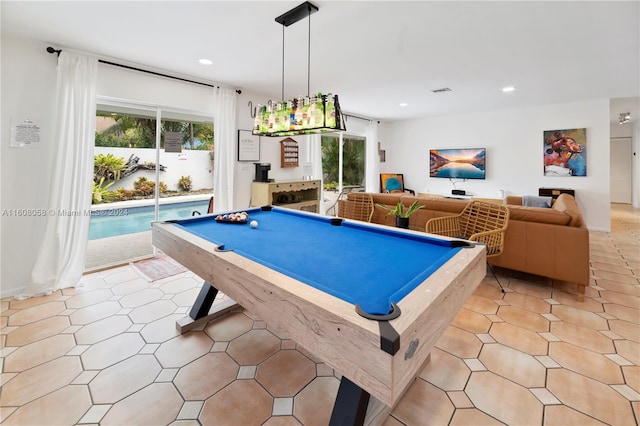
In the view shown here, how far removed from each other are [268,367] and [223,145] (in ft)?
10.7

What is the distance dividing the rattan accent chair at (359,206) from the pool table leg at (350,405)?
3.22 meters

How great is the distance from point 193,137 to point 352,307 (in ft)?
13.7

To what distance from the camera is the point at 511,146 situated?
20.5ft

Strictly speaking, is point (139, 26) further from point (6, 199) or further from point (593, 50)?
point (593, 50)

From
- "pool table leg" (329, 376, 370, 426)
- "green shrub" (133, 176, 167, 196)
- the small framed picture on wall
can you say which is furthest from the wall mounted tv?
"pool table leg" (329, 376, 370, 426)

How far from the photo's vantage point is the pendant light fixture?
2.18 meters

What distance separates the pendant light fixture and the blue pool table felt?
2.58 ft

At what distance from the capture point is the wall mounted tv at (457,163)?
6629 mm

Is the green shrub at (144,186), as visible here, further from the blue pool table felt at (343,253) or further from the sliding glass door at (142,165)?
the blue pool table felt at (343,253)

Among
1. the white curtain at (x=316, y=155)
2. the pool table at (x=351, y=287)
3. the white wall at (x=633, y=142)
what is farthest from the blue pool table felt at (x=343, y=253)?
the white wall at (x=633, y=142)

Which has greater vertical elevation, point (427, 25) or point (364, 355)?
point (427, 25)

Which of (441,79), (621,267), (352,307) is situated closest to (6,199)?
(352,307)

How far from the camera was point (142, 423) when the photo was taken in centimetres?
148

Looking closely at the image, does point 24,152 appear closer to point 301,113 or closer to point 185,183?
point 185,183
